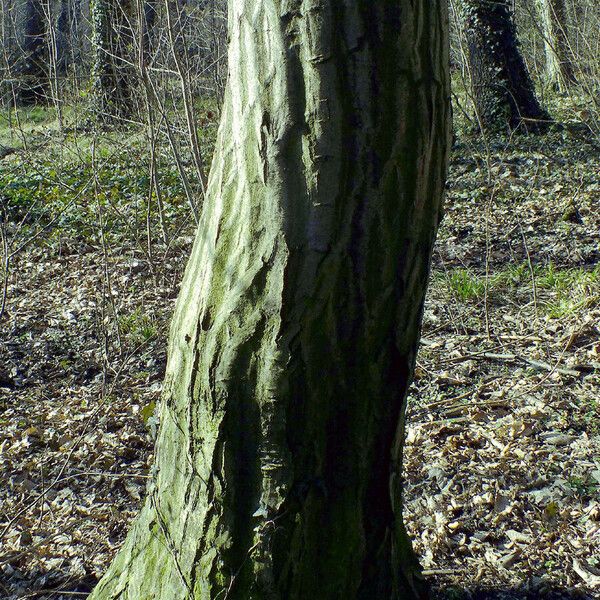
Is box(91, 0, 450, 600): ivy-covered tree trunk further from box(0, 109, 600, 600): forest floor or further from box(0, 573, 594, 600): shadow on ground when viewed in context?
box(0, 109, 600, 600): forest floor

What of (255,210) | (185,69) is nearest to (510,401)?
(255,210)

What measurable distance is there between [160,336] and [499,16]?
782 cm

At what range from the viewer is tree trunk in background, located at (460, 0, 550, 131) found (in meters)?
10.5

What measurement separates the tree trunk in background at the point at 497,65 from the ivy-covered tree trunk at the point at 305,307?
922 centimetres

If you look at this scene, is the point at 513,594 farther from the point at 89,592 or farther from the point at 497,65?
the point at 497,65

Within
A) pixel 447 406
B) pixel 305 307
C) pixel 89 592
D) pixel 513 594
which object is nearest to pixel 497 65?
pixel 447 406

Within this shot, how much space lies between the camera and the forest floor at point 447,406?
10.4 feet

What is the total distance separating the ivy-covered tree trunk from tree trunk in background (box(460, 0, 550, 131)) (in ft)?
30.3

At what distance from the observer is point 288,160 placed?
5.96 ft

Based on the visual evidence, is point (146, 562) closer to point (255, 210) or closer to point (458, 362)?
point (255, 210)

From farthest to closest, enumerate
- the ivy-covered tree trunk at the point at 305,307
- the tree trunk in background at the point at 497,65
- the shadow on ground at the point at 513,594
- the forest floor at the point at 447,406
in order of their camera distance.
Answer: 1. the tree trunk in background at the point at 497,65
2. the forest floor at the point at 447,406
3. the shadow on ground at the point at 513,594
4. the ivy-covered tree trunk at the point at 305,307

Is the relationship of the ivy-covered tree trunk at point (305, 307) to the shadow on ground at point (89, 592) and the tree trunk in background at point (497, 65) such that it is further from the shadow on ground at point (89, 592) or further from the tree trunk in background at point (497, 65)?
the tree trunk in background at point (497, 65)

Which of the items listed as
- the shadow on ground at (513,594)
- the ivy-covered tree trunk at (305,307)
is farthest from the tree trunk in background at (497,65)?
the ivy-covered tree trunk at (305,307)

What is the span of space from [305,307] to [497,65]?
993 cm
